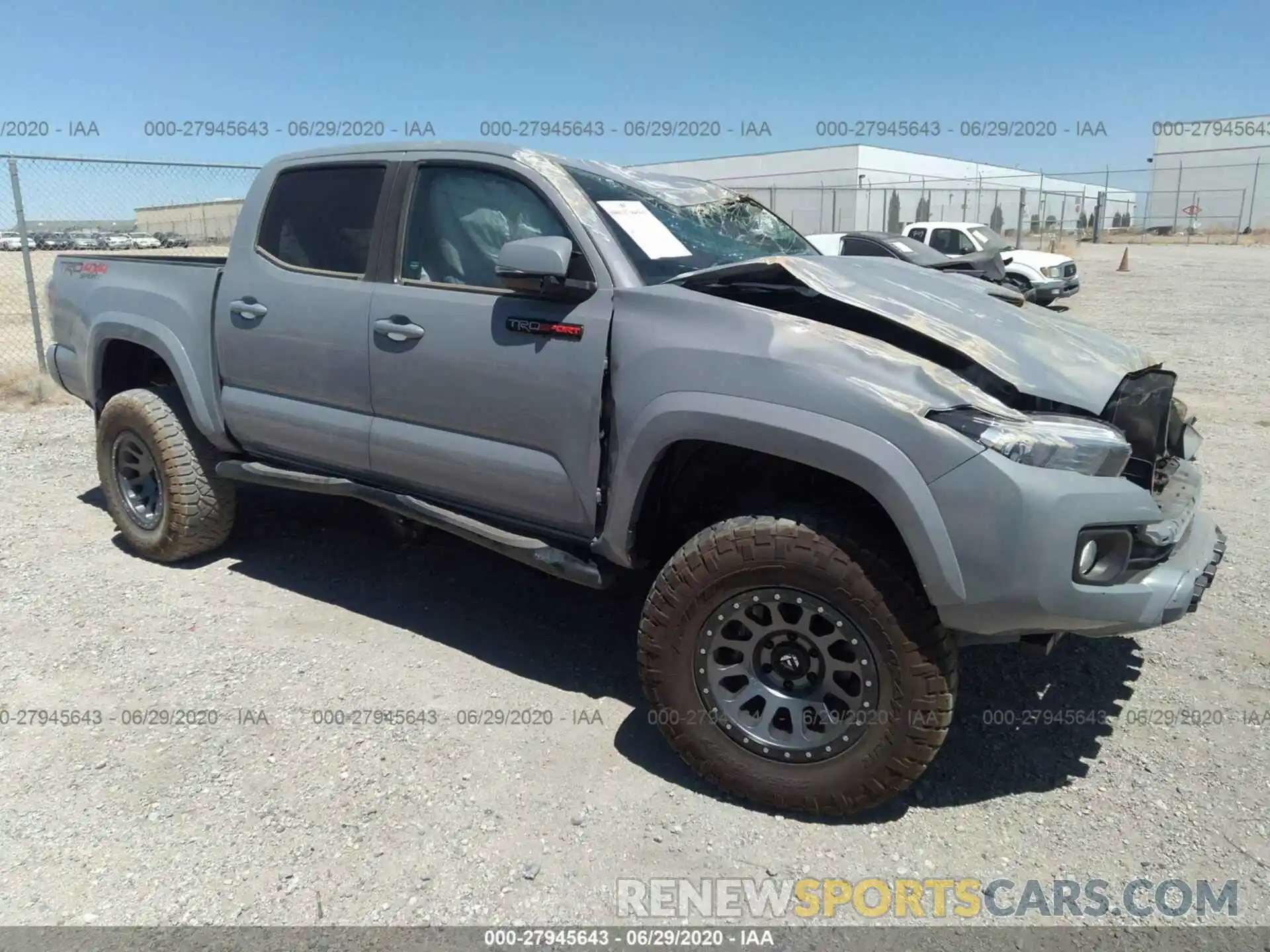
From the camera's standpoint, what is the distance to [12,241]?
9.91 metres

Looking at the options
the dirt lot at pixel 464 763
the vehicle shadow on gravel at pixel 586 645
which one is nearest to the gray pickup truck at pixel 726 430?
the dirt lot at pixel 464 763

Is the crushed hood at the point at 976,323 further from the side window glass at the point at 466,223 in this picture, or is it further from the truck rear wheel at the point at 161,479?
the truck rear wheel at the point at 161,479

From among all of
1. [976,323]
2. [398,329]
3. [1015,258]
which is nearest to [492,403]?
[398,329]

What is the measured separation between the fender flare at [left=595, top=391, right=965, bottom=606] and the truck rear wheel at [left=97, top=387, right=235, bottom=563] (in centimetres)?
261

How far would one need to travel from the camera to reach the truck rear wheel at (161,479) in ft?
15.0

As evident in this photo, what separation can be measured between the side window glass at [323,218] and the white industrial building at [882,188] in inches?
1246

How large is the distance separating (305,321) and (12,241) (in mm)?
8284

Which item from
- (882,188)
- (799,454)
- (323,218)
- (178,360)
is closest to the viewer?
(799,454)

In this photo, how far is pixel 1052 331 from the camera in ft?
10.3

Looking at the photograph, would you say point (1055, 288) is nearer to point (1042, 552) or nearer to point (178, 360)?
point (178, 360)

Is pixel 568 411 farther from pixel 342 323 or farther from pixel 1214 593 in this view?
pixel 1214 593

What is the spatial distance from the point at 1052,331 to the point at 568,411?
5.60ft

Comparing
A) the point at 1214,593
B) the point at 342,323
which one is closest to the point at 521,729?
the point at 342,323

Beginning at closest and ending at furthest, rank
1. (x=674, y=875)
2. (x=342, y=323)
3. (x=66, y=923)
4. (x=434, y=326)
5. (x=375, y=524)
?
(x=66, y=923)
(x=674, y=875)
(x=434, y=326)
(x=342, y=323)
(x=375, y=524)
